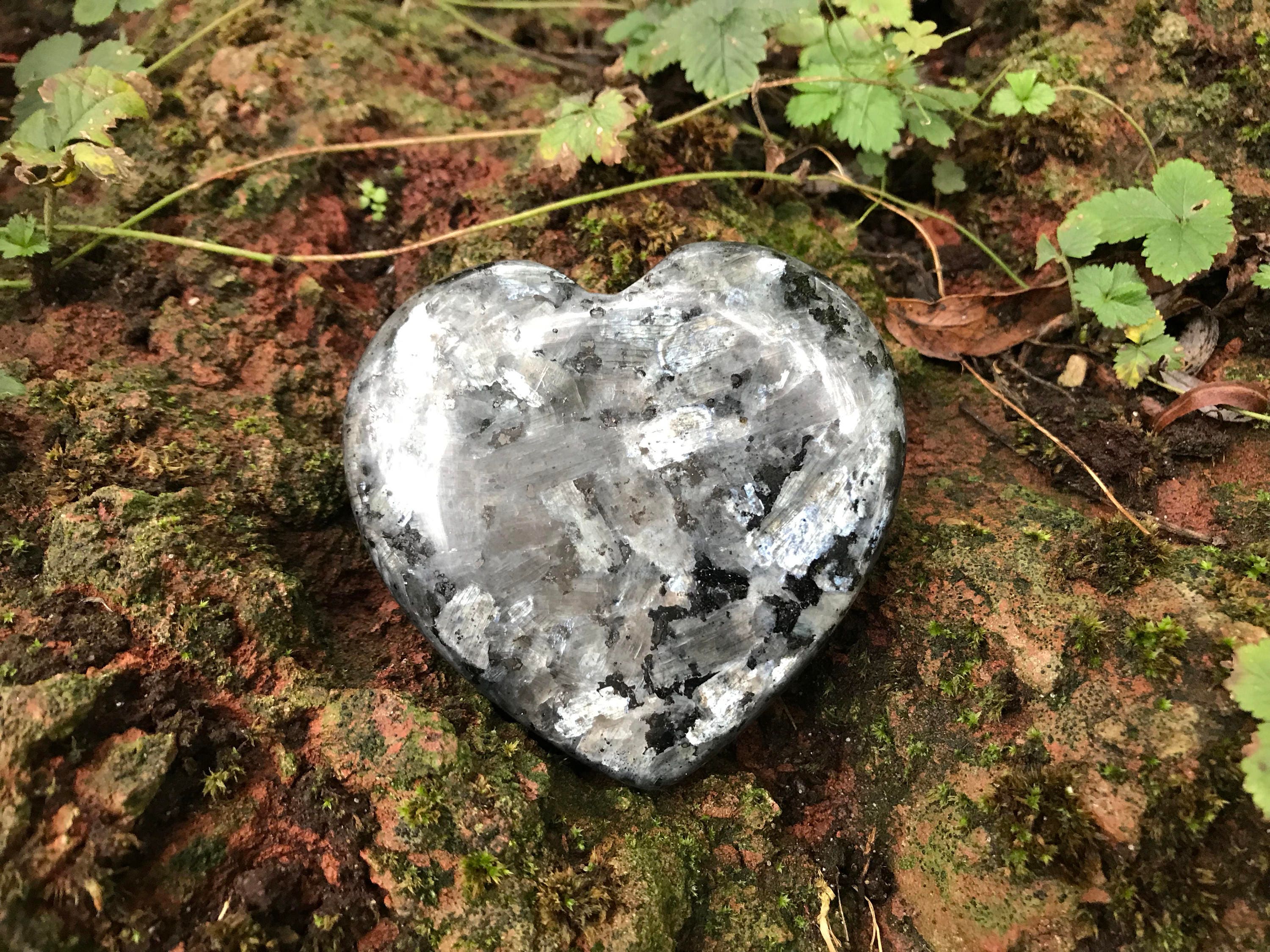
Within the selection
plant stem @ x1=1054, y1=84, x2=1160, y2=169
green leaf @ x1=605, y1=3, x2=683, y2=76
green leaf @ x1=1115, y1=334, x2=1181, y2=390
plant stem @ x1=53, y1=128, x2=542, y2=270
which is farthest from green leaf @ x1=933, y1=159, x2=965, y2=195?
plant stem @ x1=53, y1=128, x2=542, y2=270

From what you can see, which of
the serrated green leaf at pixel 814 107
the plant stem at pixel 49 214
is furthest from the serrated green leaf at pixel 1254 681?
the plant stem at pixel 49 214

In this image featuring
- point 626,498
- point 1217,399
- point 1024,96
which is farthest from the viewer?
point 1024,96

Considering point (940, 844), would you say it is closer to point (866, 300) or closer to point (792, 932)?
point (792, 932)

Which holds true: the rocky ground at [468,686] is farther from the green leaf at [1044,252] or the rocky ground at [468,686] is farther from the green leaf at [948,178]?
the green leaf at [1044,252]

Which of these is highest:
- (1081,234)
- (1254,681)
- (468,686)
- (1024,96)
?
(1024,96)

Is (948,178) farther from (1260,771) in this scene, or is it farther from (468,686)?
(468,686)

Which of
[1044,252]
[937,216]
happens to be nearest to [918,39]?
[937,216]
